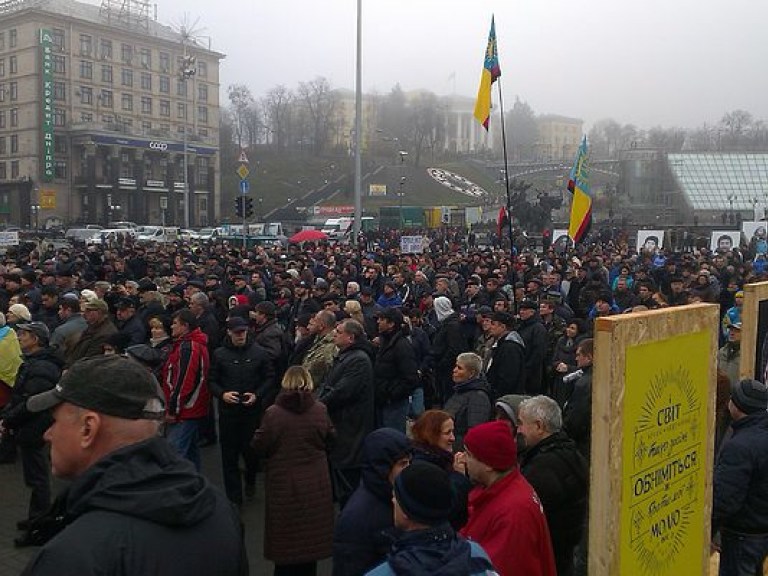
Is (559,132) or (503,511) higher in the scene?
(559,132)

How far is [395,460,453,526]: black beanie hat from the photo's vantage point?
2.66m

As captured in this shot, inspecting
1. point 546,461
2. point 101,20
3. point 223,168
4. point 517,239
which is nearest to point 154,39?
point 101,20

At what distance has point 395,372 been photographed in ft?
23.7

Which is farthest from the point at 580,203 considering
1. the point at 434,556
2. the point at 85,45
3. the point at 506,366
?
the point at 85,45

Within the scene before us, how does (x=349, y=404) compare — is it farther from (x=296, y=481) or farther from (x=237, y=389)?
(x=296, y=481)

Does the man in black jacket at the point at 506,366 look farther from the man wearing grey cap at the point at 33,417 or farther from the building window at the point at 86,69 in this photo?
the building window at the point at 86,69

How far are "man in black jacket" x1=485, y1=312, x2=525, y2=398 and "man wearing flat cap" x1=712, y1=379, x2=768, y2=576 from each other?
285cm

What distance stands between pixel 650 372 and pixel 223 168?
324 ft

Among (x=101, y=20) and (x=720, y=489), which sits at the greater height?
(x=101, y=20)

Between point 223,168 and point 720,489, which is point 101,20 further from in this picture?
point 720,489

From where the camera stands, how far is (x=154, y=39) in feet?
253

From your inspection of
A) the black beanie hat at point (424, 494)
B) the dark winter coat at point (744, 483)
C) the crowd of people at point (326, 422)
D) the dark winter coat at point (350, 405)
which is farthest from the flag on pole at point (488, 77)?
the black beanie hat at point (424, 494)

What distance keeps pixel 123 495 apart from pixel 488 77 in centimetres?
1153

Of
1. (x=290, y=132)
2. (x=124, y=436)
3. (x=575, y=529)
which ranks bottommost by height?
(x=575, y=529)
